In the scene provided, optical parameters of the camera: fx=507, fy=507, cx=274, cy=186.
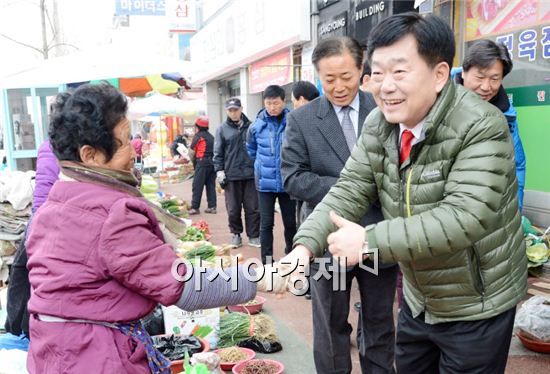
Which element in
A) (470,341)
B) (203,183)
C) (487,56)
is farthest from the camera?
(203,183)

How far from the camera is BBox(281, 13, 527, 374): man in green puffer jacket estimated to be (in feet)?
5.66

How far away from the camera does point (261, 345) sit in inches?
164

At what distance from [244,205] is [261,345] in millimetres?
3928

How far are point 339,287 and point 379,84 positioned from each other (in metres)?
1.36

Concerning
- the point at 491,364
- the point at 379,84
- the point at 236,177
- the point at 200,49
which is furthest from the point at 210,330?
the point at 200,49

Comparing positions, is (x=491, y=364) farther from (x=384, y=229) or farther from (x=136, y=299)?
(x=136, y=299)

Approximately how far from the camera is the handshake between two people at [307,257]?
180 centimetres

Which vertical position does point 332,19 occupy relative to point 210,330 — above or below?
above

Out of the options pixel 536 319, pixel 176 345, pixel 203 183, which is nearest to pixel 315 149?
pixel 176 345

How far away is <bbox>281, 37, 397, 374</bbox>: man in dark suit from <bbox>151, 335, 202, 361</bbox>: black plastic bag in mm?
1068

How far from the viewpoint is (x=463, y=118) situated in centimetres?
182

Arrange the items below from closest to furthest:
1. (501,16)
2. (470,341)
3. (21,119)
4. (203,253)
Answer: (470,341)
(203,253)
(501,16)
(21,119)

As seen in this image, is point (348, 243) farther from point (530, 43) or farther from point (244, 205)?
point (244, 205)

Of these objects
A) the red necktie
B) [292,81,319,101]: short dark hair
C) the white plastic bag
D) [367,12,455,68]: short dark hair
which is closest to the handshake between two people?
the red necktie
